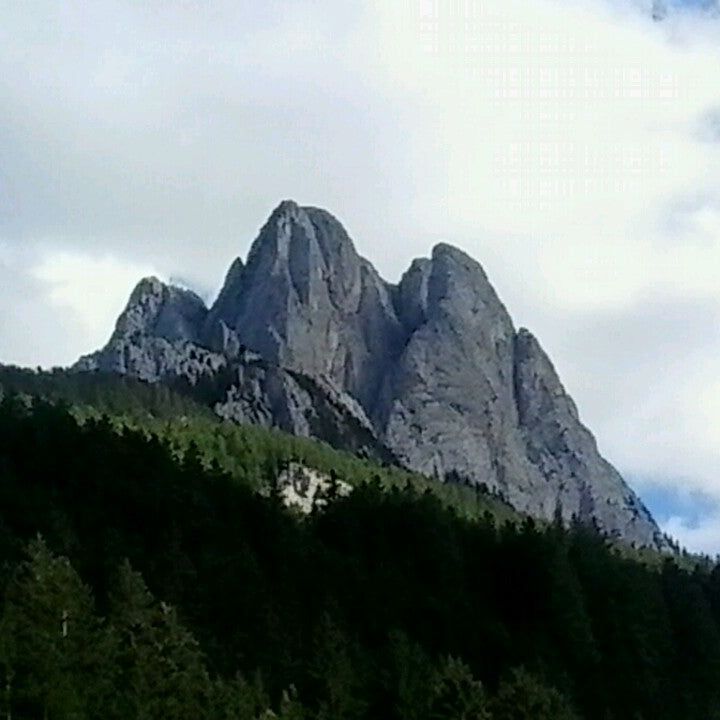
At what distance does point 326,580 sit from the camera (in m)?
91.4

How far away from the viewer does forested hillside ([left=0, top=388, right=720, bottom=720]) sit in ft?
182

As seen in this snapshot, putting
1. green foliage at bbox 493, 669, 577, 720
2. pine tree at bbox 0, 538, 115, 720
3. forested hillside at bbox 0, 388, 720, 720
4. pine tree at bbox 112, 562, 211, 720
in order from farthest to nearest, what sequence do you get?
green foliage at bbox 493, 669, 577, 720 < forested hillside at bbox 0, 388, 720, 720 < pine tree at bbox 112, 562, 211, 720 < pine tree at bbox 0, 538, 115, 720

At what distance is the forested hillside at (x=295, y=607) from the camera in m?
55.5

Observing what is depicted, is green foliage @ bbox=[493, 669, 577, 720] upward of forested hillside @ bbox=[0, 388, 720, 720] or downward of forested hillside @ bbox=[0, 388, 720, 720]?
downward

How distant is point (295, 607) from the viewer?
8431 centimetres

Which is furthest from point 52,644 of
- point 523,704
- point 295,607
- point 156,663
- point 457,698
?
point 295,607

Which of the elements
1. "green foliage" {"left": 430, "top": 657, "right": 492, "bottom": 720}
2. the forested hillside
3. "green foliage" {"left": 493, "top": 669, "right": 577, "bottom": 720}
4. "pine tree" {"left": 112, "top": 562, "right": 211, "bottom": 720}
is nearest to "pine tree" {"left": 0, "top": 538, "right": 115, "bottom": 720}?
the forested hillside

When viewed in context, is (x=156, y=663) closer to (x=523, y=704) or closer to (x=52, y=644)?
(x=52, y=644)

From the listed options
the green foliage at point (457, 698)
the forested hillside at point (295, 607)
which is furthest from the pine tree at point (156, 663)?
the green foliage at point (457, 698)

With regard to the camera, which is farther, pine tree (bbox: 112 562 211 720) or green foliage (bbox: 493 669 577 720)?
green foliage (bbox: 493 669 577 720)

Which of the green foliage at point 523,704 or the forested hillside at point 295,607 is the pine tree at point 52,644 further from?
the green foliage at point 523,704

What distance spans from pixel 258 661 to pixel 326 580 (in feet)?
66.2

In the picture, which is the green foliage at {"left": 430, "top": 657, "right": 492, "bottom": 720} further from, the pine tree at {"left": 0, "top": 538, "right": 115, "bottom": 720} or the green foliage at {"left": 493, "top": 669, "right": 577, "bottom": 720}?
the pine tree at {"left": 0, "top": 538, "right": 115, "bottom": 720}

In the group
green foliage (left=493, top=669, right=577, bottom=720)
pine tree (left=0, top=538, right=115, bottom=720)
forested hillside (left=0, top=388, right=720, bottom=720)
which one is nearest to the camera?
pine tree (left=0, top=538, right=115, bottom=720)
